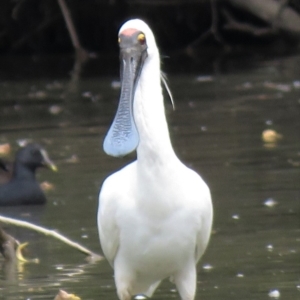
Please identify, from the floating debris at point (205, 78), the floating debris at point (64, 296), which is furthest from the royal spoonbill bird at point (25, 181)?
the floating debris at point (205, 78)

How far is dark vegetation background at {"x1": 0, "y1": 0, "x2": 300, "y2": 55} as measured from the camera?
24.7 metres

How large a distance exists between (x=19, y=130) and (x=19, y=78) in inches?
284

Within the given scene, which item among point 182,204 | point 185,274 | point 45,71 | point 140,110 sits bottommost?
point 45,71

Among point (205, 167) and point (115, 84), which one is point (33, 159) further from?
point (115, 84)

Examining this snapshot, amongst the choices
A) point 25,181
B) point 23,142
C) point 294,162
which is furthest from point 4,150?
point 294,162

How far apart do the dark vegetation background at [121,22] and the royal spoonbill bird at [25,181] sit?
45.2 ft

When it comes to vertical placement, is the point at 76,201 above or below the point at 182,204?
below

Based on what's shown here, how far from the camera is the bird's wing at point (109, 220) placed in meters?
5.68

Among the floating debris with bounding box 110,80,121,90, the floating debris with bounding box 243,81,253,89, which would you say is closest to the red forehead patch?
the floating debris with bounding box 243,81,253,89

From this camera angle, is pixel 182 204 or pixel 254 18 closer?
pixel 182 204

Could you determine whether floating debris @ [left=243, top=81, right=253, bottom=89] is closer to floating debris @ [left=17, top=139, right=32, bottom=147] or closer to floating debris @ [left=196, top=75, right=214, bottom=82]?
floating debris @ [left=196, top=75, right=214, bottom=82]

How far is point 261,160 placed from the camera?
417 inches

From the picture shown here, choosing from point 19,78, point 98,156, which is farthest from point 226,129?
point 19,78

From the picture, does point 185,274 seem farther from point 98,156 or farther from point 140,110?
point 98,156
